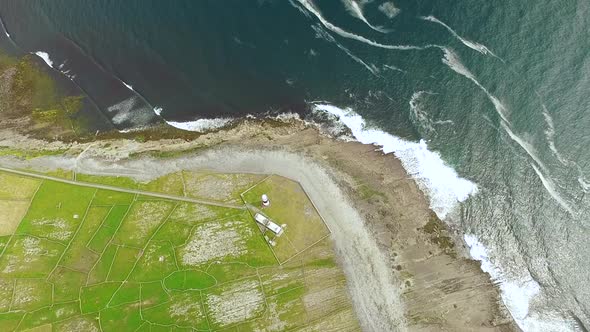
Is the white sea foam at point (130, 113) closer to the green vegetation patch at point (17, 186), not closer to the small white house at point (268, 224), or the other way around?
the green vegetation patch at point (17, 186)

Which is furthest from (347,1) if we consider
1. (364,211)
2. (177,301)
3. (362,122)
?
(177,301)

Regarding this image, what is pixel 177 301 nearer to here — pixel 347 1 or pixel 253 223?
pixel 253 223

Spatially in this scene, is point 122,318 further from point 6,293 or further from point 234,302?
point 6,293

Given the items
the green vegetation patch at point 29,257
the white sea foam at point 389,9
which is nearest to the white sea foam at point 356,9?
the white sea foam at point 389,9

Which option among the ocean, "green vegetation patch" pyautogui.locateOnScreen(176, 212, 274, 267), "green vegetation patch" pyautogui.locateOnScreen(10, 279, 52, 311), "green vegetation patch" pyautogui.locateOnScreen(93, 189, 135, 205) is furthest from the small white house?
"green vegetation patch" pyautogui.locateOnScreen(10, 279, 52, 311)

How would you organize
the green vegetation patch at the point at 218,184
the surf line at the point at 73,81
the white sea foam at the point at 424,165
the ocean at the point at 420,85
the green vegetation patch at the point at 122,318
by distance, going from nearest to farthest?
the green vegetation patch at the point at 122,318
the ocean at the point at 420,85
the white sea foam at the point at 424,165
the green vegetation patch at the point at 218,184
the surf line at the point at 73,81

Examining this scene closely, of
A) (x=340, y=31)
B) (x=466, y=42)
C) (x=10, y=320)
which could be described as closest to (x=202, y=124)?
(x=340, y=31)

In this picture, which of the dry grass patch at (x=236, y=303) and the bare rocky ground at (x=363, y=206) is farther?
the dry grass patch at (x=236, y=303)
